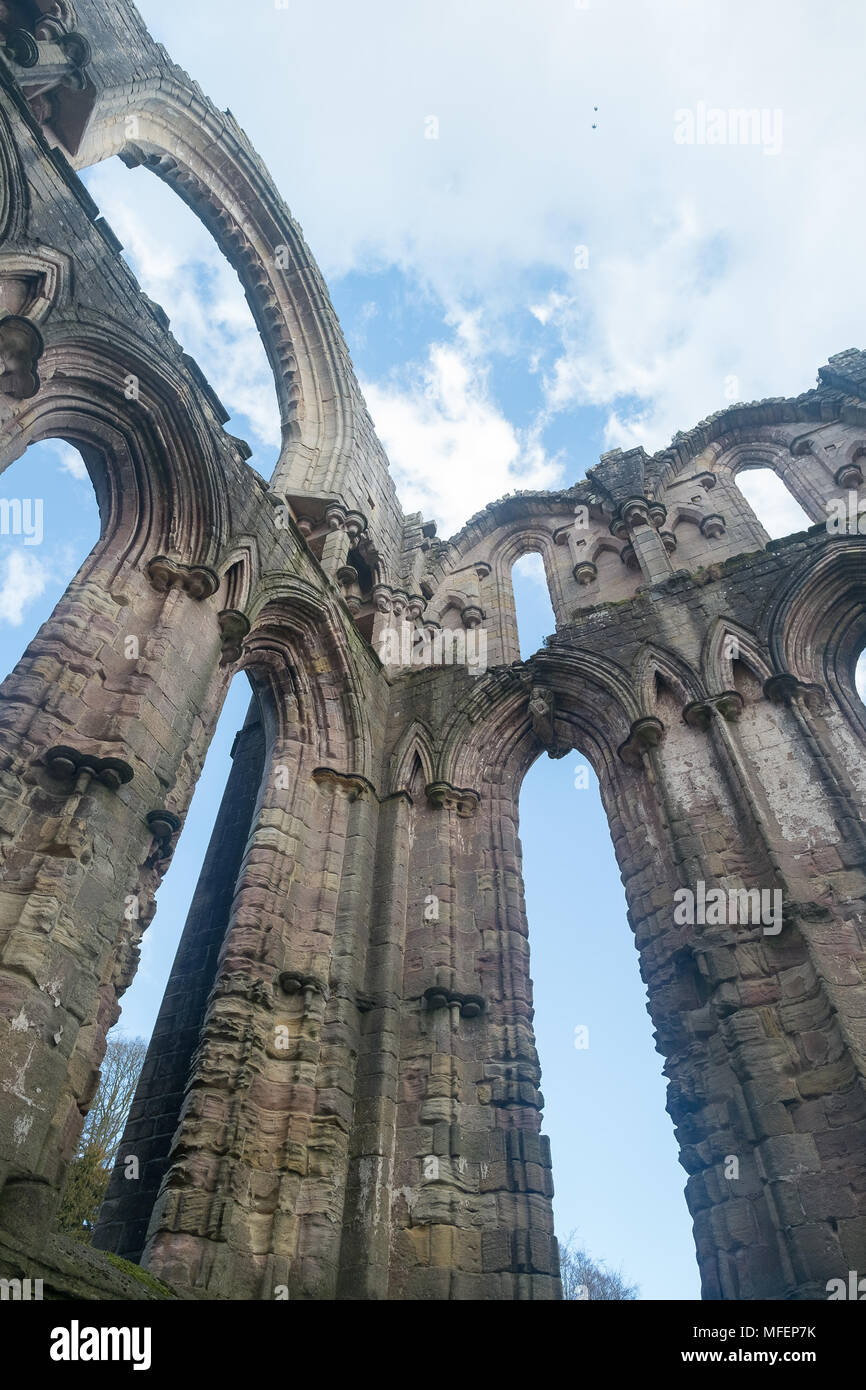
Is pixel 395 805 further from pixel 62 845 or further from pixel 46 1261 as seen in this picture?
pixel 46 1261

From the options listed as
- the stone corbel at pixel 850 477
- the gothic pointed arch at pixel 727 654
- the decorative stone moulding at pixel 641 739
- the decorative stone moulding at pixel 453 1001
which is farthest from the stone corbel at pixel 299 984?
the stone corbel at pixel 850 477

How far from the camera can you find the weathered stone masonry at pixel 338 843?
5.73 metres

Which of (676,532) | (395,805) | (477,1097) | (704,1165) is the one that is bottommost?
(704,1165)

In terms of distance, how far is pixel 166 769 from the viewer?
21.5 feet

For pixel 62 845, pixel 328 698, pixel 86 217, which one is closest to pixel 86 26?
pixel 86 217

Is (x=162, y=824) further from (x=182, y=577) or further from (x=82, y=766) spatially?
(x=182, y=577)

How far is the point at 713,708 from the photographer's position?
905cm

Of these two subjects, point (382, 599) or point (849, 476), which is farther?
point (849, 476)

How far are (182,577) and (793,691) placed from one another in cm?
600

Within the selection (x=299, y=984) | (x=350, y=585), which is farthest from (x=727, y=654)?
(x=299, y=984)

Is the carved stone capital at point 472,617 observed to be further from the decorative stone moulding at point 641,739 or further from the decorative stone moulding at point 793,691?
the decorative stone moulding at point 793,691

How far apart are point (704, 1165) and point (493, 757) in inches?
198

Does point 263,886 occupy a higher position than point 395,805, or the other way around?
point 395,805

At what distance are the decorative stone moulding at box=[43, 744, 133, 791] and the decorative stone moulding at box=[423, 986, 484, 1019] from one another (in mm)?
3398
